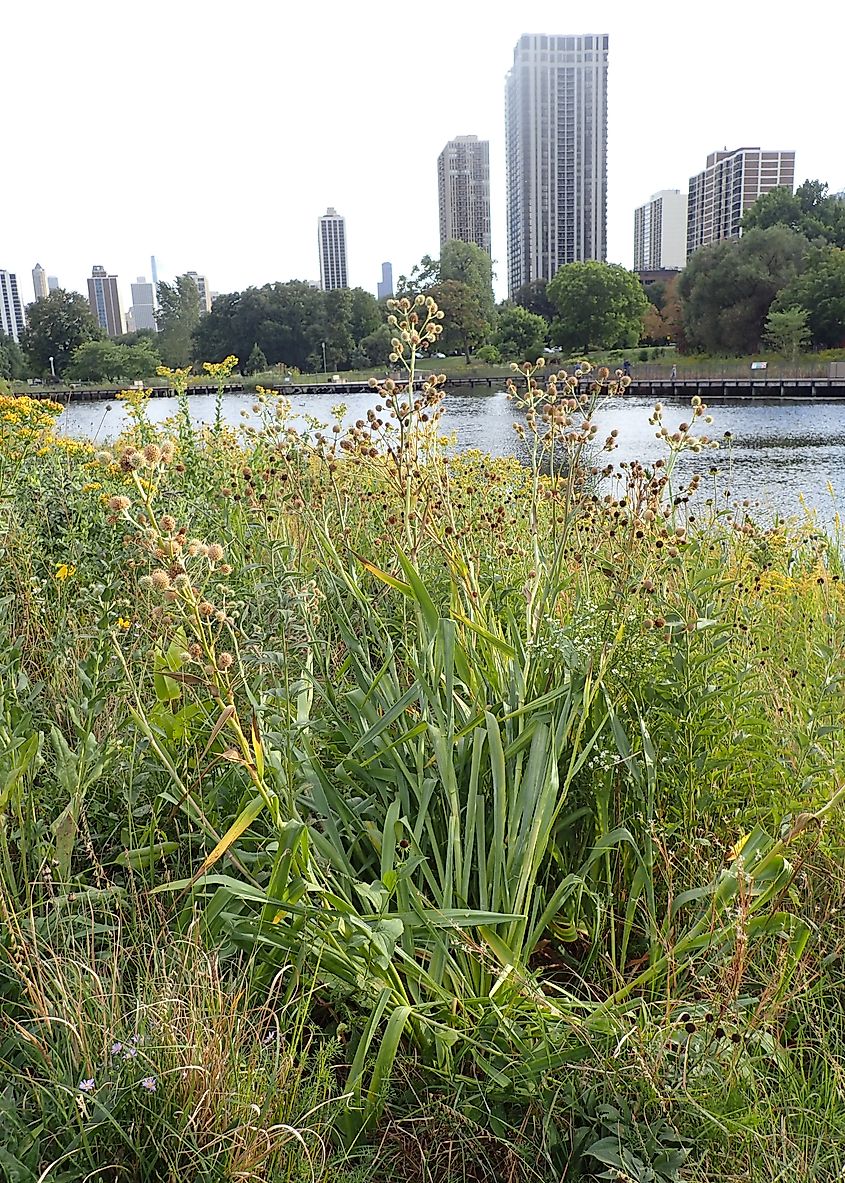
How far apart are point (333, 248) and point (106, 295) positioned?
48.6 meters

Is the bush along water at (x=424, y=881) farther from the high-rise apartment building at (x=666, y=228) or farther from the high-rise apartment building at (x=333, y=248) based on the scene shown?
the high-rise apartment building at (x=333, y=248)

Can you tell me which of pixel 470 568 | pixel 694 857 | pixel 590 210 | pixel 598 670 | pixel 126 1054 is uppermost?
pixel 590 210

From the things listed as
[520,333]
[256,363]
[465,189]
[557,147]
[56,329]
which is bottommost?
[256,363]

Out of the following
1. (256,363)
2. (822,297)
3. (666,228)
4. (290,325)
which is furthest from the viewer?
(666,228)

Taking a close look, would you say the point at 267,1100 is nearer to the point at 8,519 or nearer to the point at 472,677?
the point at 472,677

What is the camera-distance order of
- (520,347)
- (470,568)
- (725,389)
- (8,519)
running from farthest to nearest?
(520,347) → (725,389) → (8,519) → (470,568)

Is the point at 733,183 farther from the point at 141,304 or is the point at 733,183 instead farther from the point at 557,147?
the point at 141,304

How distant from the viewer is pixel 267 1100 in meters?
1.28

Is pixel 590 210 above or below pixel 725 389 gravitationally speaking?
above

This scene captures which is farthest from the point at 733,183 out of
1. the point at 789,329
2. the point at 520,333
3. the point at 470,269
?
the point at 789,329

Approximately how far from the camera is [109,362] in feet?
238

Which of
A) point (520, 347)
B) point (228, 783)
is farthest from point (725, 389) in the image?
point (228, 783)

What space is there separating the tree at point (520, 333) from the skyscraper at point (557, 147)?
42.1 meters

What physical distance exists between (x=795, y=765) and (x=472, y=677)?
0.72 meters
